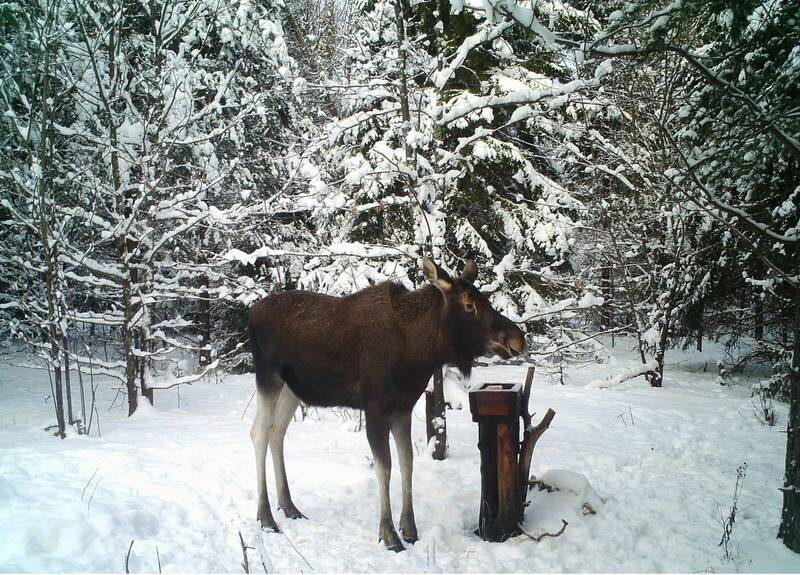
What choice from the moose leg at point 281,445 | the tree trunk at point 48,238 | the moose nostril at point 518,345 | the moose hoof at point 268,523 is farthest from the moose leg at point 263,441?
the tree trunk at point 48,238

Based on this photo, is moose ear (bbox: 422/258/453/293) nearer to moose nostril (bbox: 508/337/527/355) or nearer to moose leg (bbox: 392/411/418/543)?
moose nostril (bbox: 508/337/527/355)

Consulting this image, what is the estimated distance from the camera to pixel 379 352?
499cm

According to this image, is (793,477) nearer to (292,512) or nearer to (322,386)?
(322,386)

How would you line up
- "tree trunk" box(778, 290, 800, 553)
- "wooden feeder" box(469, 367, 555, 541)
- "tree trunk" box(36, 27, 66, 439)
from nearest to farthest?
"tree trunk" box(778, 290, 800, 553) → "wooden feeder" box(469, 367, 555, 541) → "tree trunk" box(36, 27, 66, 439)

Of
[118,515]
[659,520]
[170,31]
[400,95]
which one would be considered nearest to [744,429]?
[659,520]

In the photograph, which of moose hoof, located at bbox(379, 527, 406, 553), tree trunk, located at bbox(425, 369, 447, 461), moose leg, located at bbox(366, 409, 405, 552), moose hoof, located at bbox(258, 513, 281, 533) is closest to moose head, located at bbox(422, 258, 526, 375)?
moose leg, located at bbox(366, 409, 405, 552)

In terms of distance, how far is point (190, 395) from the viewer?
11539 mm

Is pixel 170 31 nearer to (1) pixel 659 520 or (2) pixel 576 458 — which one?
(2) pixel 576 458

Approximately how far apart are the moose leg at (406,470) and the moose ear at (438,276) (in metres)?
1.17

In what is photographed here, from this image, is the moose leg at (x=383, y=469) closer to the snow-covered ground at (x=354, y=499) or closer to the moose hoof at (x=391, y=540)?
the moose hoof at (x=391, y=540)

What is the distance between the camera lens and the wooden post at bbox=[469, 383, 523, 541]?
4.83m

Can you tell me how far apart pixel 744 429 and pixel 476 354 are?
227 inches

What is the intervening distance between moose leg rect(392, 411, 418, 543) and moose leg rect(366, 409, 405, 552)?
0.15 meters

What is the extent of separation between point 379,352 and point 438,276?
2.77 ft
